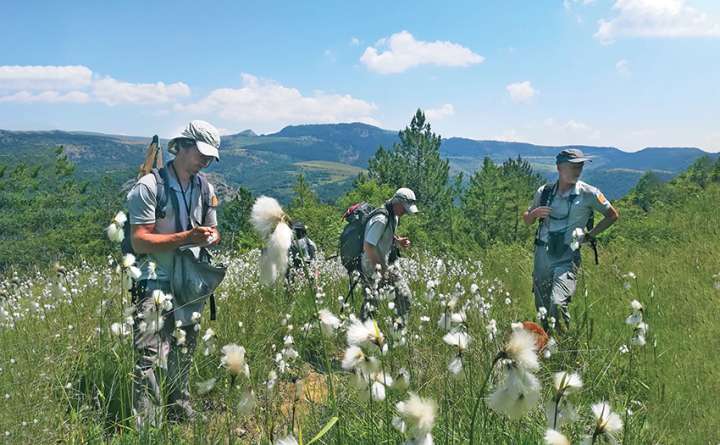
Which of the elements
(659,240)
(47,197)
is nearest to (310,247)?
(659,240)

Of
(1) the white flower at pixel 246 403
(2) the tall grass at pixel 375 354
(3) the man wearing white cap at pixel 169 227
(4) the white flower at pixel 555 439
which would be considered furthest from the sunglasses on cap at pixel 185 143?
(4) the white flower at pixel 555 439

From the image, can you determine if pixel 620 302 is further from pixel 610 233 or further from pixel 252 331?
pixel 610 233

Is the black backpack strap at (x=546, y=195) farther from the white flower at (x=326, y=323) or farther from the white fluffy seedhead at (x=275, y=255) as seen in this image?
the white fluffy seedhead at (x=275, y=255)

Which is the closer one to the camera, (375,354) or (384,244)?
(375,354)

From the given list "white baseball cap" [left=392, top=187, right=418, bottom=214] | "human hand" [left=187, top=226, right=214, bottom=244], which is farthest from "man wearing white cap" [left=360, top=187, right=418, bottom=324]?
"human hand" [left=187, top=226, right=214, bottom=244]

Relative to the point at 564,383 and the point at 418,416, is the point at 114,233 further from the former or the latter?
the point at 564,383

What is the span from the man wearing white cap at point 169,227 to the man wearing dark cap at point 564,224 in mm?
2918

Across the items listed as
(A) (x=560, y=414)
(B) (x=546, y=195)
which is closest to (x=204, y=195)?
(A) (x=560, y=414)

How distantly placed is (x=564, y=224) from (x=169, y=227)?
3.31m

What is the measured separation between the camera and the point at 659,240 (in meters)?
8.79

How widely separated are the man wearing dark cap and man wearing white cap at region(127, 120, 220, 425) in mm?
2918

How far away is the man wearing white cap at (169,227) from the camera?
10.0 ft

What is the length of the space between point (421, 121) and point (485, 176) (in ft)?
30.5

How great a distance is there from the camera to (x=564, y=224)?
4.63 m
